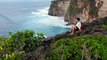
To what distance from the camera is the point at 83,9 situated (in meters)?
74.4

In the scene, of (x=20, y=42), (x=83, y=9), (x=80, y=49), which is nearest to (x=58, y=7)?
(x=83, y=9)

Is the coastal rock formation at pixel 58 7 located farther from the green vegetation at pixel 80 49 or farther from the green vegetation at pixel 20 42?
the green vegetation at pixel 80 49

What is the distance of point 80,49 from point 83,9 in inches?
2115

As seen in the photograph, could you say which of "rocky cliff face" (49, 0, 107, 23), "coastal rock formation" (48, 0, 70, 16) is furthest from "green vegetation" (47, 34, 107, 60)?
"coastal rock formation" (48, 0, 70, 16)

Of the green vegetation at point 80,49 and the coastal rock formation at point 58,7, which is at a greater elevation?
the green vegetation at point 80,49

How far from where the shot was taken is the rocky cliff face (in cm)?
6320

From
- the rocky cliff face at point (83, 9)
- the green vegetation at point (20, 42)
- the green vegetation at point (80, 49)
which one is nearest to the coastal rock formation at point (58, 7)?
the rocky cliff face at point (83, 9)

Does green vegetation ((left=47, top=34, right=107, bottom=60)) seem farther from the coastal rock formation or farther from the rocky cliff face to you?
the coastal rock formation

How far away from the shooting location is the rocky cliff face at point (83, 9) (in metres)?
63.2

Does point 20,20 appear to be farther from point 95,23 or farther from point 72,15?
point 95,23

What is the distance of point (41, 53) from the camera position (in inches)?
869

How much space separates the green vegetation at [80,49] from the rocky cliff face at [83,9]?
37034 mm

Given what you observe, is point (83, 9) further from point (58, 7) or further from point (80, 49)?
point (80, 49)

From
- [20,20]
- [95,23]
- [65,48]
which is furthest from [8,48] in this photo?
[20,20]
